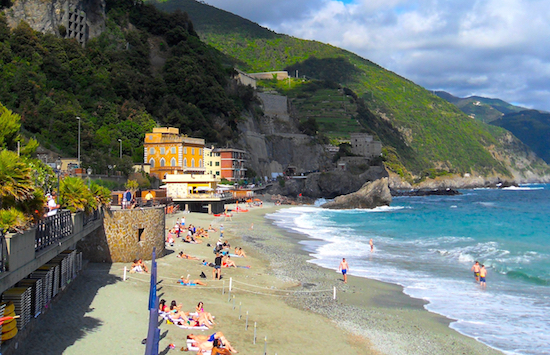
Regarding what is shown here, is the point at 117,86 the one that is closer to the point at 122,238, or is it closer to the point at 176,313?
the point at 122,238

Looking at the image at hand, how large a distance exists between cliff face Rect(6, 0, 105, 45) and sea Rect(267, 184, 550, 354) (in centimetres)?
4095

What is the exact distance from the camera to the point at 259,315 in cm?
1405

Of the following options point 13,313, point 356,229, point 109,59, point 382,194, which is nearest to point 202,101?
point 109,59

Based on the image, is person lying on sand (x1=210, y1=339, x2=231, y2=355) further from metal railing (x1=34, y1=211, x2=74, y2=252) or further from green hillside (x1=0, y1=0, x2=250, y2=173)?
green hillside (x1=0, y1=0, x2=250, y2=173)

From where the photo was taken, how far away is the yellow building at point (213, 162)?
6656cm

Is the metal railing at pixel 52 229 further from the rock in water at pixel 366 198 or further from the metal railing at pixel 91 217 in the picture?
the rock in water at pixel 366 198

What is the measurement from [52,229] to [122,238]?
6.80 m

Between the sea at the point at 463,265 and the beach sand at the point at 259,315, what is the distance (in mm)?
1128

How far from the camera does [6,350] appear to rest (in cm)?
827

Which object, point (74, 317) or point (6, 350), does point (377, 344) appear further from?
point (6, 350)

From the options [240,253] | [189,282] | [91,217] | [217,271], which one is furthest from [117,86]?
[189,282]

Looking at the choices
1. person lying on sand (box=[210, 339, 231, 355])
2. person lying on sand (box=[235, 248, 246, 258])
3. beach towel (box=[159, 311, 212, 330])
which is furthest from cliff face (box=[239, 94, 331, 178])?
person lying on sand (box=[210, 339, 231, 355])

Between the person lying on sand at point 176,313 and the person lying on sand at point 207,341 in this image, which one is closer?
the person lying on sand at point 207,341

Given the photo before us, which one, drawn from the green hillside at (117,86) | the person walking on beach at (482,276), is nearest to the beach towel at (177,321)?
the person walking on beach at (482,276)
